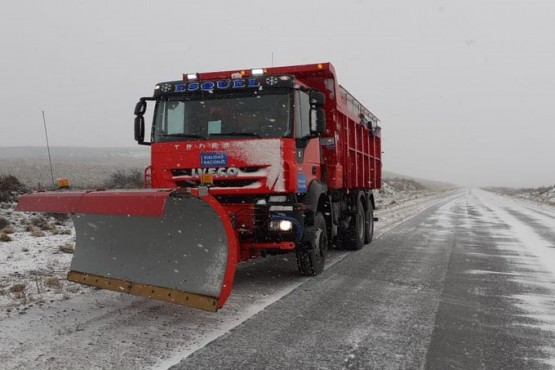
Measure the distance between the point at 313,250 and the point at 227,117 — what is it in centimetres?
227

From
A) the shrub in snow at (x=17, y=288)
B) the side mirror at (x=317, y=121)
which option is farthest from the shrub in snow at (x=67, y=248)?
the side mirror at (x=317, y=121)

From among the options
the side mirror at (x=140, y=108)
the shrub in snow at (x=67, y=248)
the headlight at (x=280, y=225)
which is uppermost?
the side mirror at (x=140, y=108)

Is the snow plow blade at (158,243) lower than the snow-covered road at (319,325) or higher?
higher

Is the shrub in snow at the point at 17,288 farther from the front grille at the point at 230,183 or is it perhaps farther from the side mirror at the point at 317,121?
the side mirror at the point at 317,121

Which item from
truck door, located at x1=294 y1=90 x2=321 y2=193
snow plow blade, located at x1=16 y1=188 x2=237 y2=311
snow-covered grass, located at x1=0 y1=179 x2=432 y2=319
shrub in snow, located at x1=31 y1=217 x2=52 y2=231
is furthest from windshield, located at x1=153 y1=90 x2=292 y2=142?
shrub in snow, located at x1=31 y1=217 x2=52 y2=231

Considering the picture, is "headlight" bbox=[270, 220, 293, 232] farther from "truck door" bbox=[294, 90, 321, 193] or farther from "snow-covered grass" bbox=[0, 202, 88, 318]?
"snow-covered grass" bbox=[0, 202, 88, 318]

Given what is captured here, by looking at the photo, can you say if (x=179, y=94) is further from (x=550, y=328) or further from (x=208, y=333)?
(x=550, y=328)

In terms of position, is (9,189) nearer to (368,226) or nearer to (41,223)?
(41,223)

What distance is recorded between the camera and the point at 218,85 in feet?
20.7

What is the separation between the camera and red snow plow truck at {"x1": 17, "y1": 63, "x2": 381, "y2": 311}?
171 inches

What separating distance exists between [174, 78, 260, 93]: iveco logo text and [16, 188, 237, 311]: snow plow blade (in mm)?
2223

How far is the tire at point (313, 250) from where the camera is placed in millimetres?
6535

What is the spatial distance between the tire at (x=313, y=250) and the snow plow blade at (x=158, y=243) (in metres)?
2.21

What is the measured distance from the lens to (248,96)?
620 centimetres
